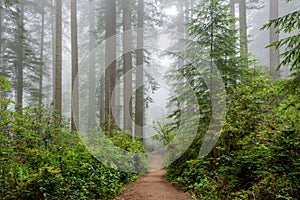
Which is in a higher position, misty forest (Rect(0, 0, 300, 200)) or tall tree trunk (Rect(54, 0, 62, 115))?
tall tree trunk (Rect(54, 0, 62, 115))

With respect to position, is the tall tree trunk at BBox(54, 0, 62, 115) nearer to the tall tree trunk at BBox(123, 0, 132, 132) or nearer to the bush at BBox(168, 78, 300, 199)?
the tall tree trunk at BBox(123, 0, 132, 132)

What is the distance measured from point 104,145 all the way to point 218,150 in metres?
4.45

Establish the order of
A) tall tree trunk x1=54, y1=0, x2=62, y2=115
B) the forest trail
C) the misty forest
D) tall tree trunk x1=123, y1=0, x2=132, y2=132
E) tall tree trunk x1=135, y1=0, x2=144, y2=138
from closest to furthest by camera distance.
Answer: the misty forest < the forest trail < tall tree trunk x1=54, y1=0, x2=62, y2=115 < tall tree trunk x1=135, y1=0, x2=144, y2=138 < tall tree trunk x1=123, y1=0, x2=132, y2=132

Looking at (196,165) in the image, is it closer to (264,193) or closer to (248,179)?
(248,179)

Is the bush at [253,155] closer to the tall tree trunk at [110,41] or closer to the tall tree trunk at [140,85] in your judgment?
the tall tree trunk at [140,85]

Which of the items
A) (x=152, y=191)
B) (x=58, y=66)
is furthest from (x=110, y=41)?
(x=152, y=191)

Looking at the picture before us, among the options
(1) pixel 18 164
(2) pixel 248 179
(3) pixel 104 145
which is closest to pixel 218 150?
(2) pixel 248 179

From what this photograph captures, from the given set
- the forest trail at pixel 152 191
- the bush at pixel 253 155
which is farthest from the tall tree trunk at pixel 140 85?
the bush at pixel 253 155

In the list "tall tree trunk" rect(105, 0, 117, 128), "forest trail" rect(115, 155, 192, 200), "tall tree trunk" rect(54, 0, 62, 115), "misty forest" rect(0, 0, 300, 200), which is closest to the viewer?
"misty forest" rect(0, 0, 300, 200)

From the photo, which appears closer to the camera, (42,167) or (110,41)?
(42,167)

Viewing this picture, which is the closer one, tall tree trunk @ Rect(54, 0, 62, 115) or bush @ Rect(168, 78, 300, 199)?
bush @ Rect(168, 78, 300, 199)

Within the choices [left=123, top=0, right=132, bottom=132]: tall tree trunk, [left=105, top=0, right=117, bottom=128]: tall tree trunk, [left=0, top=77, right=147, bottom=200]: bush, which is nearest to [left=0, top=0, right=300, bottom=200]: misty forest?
[left=0, top=77, right=147, bottom=200]: bush

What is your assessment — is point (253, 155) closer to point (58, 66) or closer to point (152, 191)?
point (152, 191)

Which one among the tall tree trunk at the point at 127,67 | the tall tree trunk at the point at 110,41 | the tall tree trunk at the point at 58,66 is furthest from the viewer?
the tall tree trunk at the point at 110,41
